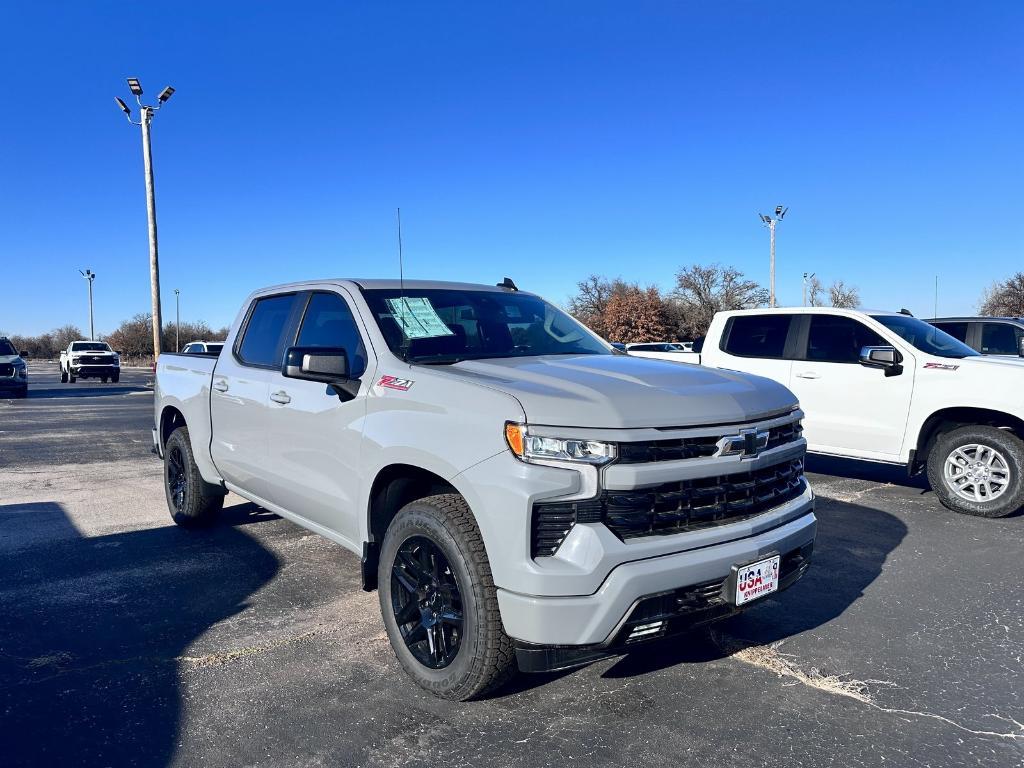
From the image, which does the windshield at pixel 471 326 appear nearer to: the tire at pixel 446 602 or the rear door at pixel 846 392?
the tire at pixel 446 602

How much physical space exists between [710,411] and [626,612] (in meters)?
0.89

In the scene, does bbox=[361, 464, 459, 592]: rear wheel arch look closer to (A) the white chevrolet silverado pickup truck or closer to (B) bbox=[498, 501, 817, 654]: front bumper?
(A) the white chevrolet silverado pickup truck

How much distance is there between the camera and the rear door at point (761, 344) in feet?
26.2

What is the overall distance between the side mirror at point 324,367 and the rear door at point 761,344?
529 centimetres

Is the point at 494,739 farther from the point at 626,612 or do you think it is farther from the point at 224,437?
the point at 224,437

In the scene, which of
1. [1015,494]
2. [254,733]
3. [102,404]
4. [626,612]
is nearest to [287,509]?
[254,733]

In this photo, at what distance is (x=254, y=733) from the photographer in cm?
291

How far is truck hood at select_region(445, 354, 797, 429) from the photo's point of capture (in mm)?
2828

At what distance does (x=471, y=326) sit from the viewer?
418cm

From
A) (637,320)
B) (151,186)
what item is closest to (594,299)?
(637,320)

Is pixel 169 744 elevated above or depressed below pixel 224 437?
below

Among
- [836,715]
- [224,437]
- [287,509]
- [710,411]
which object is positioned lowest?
[836,715]

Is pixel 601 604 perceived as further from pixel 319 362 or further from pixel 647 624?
pixel 319 362

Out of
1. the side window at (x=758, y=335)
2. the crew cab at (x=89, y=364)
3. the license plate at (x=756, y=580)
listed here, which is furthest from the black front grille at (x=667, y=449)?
the crew cab at (x=89, y=364)
